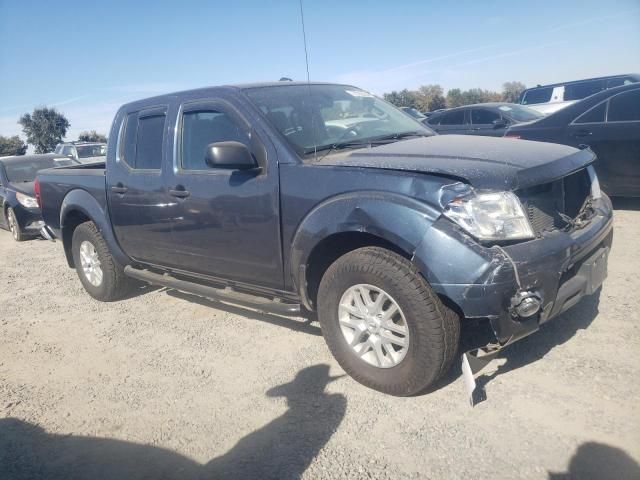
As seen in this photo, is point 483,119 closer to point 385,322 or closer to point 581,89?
point 581,89

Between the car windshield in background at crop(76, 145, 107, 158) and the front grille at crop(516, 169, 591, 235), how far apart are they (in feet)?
54.5

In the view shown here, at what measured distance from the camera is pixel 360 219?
9.27 feet

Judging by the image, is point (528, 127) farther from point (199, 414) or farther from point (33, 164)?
point (33, 164)

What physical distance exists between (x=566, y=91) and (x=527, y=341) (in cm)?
1193

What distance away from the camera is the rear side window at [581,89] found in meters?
12.7

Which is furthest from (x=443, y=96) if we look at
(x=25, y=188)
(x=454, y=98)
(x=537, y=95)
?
(x=25, y=188)

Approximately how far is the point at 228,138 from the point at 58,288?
3.55 m

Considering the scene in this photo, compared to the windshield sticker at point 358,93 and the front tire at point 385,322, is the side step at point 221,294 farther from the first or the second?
the windshield sticker at point 358,93

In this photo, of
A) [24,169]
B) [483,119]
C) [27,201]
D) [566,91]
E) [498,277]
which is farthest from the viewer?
[566,91]

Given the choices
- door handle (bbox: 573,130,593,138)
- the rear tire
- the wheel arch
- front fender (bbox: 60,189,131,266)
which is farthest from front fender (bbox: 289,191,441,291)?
door handle (bbox: 573,130,593,138)

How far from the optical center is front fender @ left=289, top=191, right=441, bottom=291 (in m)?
2.62

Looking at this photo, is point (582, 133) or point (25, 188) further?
point (25, 188)

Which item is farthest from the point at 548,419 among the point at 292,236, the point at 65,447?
the point at 65,447

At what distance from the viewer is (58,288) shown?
599 cm
